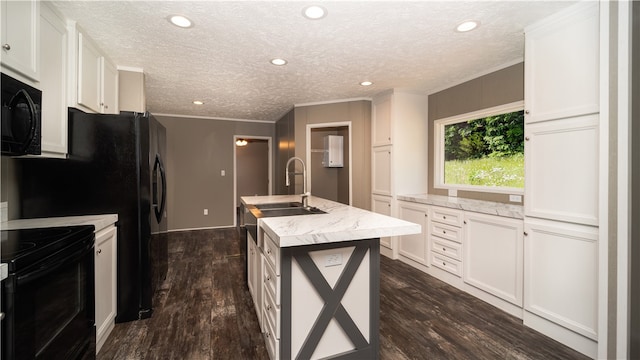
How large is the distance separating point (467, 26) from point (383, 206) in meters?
2.46

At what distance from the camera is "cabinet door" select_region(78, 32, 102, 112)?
213 cm

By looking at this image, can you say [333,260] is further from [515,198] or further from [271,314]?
[515,198]

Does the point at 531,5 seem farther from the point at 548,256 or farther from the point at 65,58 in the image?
the point at 65,58

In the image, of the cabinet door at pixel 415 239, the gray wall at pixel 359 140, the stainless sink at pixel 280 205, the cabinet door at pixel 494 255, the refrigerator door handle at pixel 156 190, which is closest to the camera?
the cabinet door at pixel 494 255

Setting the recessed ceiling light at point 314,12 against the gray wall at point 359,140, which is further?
the gray wall at point 359,140

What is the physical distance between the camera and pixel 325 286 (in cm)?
161

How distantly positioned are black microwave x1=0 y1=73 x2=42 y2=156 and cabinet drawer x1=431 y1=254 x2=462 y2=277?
139 inches

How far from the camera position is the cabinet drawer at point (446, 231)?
2.91 m

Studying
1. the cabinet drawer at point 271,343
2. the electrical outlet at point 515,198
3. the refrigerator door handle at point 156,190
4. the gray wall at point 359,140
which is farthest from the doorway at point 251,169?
the cabinet drawer at point 271,343

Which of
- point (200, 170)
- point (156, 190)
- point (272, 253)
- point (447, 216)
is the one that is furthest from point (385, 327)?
point (200, 170)

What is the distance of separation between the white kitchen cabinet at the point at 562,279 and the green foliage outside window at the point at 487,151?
893mm

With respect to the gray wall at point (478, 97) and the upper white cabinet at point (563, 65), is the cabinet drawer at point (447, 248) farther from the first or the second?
the upper white cabinet at point (563, 65)

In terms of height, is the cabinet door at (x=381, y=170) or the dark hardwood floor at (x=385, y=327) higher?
the cabinet door at (x=381, y=170)

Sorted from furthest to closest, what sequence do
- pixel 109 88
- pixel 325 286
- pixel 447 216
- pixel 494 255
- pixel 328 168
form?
pixel 328 168 → pixel 447 216 → pixel 109 88 → pixel 494 255 → pixel 325 286
